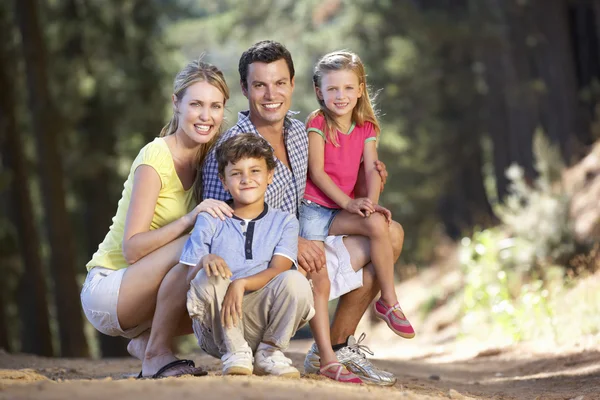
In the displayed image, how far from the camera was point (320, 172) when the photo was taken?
6.20 meters

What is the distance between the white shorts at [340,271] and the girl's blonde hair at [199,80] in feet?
3.06

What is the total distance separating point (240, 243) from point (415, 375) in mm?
2794

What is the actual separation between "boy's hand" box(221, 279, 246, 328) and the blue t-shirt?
0.48ft

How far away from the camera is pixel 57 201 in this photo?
1634cm

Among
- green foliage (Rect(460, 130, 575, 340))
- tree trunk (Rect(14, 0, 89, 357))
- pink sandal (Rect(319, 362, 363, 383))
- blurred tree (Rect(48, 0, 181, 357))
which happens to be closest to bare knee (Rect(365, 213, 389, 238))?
pink sandal (Rect(319, 362, 363, 383))

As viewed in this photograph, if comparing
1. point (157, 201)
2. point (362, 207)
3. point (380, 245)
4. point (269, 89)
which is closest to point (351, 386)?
point (380, 245)

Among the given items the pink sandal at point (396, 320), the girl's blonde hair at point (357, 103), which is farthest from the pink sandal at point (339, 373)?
the girl's blonde hair at point (357, 103)

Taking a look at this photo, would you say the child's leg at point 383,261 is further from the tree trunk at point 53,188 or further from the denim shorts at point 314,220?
the tree trunk at point 53,188

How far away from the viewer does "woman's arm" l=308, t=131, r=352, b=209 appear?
611 cm

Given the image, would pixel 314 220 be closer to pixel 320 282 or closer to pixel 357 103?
pixel 320 282

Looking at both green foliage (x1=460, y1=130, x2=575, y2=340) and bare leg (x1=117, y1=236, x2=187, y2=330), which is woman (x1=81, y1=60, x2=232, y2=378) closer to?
bare leg (x1=117, y1=236, x2=187, y2=330)

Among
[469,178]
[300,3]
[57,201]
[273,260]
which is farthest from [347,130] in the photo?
[300,3]

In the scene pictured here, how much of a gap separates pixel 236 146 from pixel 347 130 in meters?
1.04

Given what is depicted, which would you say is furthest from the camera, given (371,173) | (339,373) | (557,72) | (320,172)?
(557,72)
